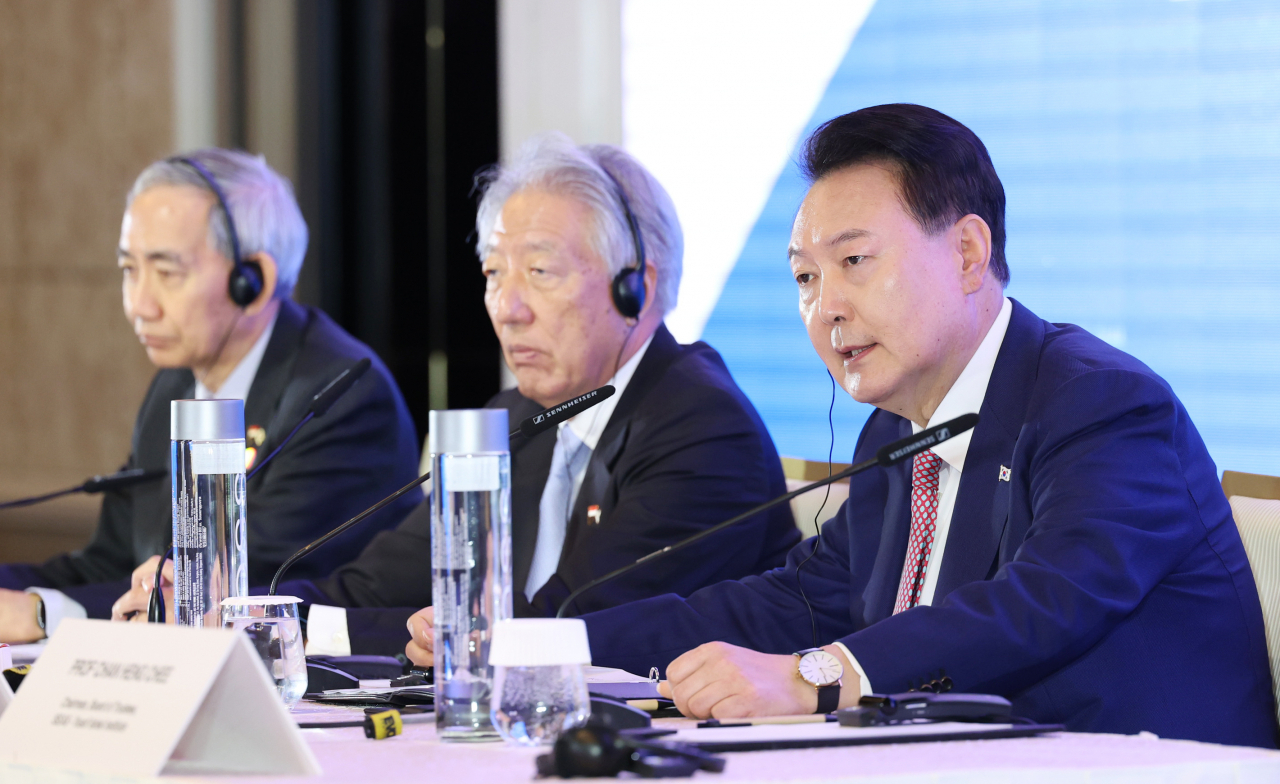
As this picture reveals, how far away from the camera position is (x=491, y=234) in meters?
2.39

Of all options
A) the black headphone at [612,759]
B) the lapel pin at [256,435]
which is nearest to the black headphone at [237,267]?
the lapel pin at [256,435]

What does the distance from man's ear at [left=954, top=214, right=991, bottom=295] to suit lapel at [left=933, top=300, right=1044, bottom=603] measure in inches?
4.0

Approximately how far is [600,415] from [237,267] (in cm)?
91

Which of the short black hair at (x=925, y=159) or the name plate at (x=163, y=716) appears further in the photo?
the short black hair at (x=925, y=159)

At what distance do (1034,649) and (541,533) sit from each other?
1.12 meters

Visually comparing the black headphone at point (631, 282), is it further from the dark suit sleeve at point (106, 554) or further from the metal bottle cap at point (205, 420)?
the dark suit sleeve at point (106, 554)

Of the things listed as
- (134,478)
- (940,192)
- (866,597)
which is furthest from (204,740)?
(134,478)

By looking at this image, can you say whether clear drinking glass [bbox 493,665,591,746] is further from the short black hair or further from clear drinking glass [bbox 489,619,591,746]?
the short black hair

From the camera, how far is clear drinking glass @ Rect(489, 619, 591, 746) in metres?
0.98

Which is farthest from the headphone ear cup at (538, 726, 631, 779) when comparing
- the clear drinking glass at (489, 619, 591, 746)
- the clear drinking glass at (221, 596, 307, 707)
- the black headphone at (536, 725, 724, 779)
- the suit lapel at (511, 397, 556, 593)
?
the suit lapel at (511, 397, 556, 593)

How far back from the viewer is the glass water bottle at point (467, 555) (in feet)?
3.50

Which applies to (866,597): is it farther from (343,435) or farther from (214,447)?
(343,435)

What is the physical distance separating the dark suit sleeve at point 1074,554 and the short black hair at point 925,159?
10.8 inches

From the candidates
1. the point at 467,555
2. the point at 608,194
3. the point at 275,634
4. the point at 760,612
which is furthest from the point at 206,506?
the point at 608,194
